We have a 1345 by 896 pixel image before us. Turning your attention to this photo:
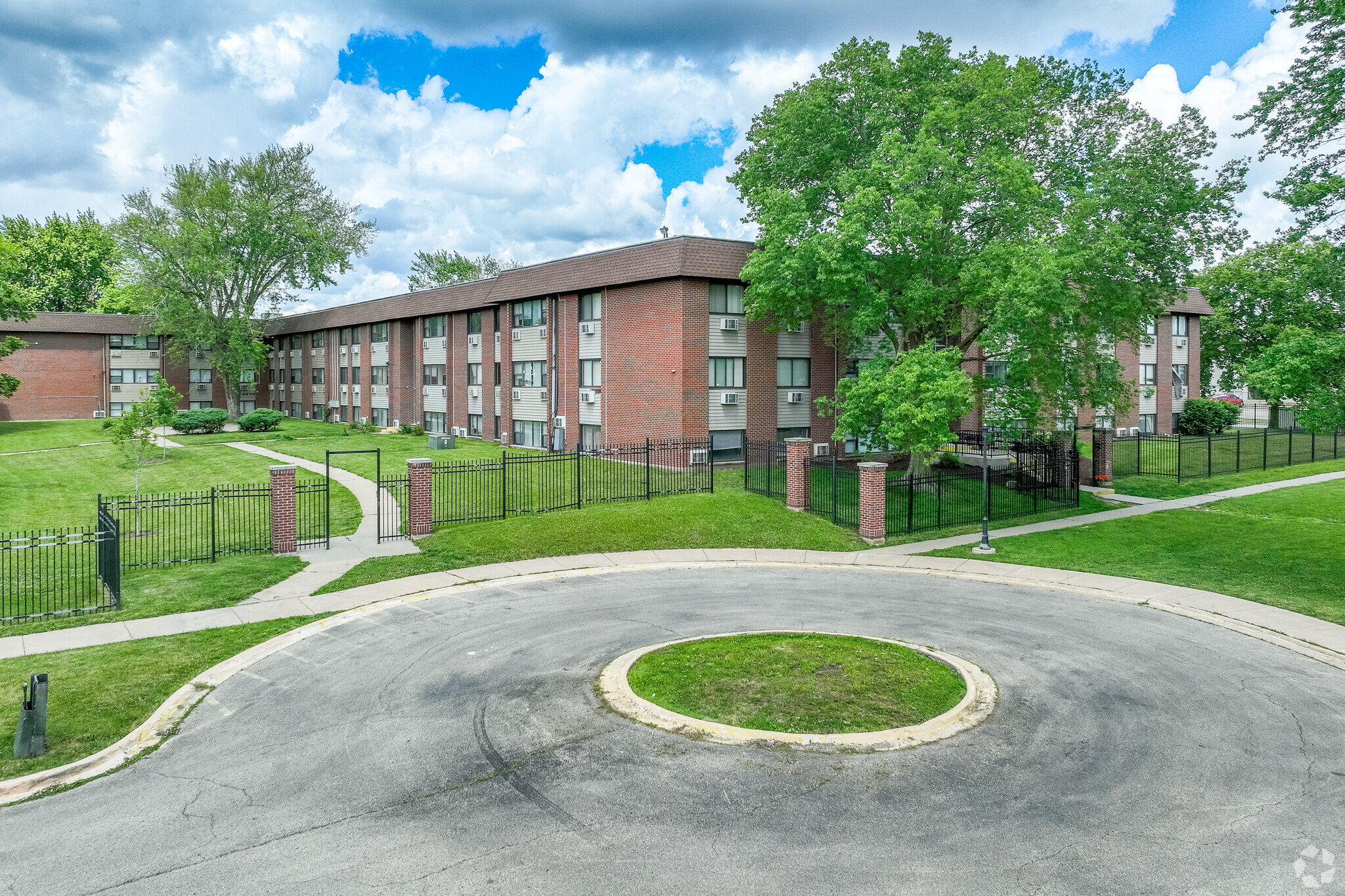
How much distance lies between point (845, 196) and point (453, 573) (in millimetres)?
20265

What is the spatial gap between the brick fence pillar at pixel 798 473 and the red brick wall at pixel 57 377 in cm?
5949

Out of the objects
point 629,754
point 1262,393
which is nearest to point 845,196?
point 1262,393

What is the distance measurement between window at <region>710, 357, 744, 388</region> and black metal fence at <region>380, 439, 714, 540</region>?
2549 mm

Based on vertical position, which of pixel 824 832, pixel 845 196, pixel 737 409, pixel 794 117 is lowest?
pixel 824 832

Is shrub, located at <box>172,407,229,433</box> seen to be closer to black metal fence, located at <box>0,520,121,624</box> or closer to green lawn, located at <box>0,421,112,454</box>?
green lawn, located at <box>0,421,112,454</box>

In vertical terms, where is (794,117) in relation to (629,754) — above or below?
above

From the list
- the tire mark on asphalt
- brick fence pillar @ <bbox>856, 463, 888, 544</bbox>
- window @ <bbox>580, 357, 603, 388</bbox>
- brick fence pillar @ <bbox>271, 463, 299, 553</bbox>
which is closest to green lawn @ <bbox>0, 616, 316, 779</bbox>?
the tire mark on asphalt

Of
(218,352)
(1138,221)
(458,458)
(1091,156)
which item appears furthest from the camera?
(218,352)

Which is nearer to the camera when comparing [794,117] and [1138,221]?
[1138,221]

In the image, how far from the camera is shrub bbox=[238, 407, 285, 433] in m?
51.8

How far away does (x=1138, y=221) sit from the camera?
28250mm

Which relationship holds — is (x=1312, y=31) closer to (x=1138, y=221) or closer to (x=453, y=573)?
(x=1138, y=221)

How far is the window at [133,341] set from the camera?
6338 centimetres

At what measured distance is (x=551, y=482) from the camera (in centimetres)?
3016
